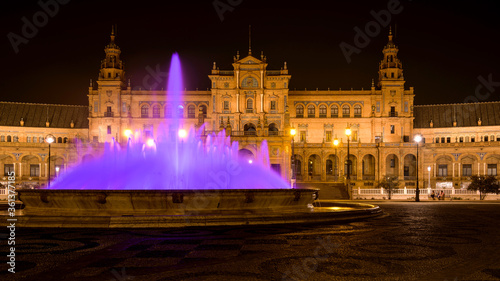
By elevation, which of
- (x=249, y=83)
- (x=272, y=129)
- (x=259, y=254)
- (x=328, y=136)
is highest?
(x=249, y=83)

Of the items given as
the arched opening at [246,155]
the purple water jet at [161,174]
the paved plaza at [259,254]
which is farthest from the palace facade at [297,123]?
the paved plaza at [259,254]

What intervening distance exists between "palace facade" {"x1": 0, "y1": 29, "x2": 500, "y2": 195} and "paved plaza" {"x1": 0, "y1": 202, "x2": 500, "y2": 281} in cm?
5629

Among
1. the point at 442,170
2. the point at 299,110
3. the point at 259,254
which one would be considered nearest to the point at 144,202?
the point at 259,254

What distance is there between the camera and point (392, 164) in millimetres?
77250

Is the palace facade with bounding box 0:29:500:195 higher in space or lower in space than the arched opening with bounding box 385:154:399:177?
higher

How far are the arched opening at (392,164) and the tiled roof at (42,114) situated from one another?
52.1 metres

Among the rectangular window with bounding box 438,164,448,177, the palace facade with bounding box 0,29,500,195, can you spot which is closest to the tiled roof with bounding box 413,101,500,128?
the palace facade with bounding box 0,29,500,195

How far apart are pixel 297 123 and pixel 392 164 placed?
16676mm

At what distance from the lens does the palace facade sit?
74.4 metres

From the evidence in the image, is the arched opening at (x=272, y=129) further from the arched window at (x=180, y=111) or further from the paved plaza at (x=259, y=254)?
the paved plaza at (x=259, y=254)

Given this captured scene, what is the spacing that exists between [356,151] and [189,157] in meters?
52.3

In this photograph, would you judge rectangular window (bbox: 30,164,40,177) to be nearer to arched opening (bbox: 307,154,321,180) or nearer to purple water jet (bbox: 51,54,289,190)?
arched opening (bbox: 307,154,321,180)

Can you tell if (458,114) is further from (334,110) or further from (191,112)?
→ (191,112)

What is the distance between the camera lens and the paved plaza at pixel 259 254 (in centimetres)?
881
